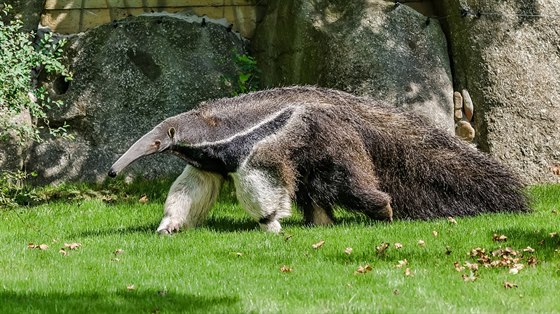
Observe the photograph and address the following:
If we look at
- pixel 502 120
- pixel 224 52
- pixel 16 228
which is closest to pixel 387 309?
pixel 16 228

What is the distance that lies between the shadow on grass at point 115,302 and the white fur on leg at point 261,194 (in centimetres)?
285

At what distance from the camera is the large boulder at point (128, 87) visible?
14.1 m

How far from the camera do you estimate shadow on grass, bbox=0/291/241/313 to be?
6793 millimetres

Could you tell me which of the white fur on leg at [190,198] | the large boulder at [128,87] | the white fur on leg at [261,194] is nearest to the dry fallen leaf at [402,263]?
the white fur on leg at [261,194]

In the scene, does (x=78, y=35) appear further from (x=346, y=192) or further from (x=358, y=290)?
(x=358, y=290)

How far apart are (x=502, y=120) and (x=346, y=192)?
4.29m

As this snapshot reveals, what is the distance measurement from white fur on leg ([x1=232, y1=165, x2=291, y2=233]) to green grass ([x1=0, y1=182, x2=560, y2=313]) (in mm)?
283

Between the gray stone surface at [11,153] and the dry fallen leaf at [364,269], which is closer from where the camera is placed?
the dry fallen leaf at [364,269]

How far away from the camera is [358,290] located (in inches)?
287

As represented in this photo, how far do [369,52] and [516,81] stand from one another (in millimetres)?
2091

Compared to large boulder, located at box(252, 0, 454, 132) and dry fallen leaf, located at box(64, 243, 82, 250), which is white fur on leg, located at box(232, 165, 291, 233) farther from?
large boulder, located at box(252, 0, 454, 132)

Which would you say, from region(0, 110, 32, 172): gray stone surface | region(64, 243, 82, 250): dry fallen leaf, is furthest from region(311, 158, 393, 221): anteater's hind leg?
region(0, 110, 32, 172): gray stone surface

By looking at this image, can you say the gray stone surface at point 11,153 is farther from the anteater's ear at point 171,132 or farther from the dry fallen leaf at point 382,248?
the dry fallen leaf at point 382,248

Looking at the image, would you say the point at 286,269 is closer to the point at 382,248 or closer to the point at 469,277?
the point at 382,248
